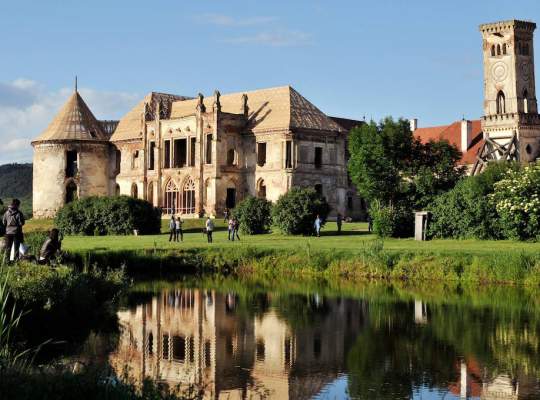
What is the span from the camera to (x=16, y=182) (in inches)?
4936

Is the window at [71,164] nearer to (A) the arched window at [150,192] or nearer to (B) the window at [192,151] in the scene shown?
(A) the arched window at [150,192]

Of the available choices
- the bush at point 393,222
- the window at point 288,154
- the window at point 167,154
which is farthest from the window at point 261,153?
the bush at point 393,222

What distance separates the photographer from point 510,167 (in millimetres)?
52531

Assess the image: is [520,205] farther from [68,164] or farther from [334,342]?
[68,164]

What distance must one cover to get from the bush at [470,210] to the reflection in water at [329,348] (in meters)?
19.1

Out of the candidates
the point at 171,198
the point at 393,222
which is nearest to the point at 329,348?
the point at 393,222

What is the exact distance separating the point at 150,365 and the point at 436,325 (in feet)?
32.6

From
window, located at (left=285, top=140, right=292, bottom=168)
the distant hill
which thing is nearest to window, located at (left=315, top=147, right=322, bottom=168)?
window, located at (left=285, top=140, right=292, bottom=168)

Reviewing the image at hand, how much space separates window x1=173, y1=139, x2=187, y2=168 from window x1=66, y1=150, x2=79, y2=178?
9.84 m

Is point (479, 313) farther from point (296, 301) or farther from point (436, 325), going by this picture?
point (296, 301)

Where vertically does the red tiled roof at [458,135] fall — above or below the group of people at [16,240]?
above

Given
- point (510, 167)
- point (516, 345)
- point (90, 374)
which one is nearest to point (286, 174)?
point (510, 167)

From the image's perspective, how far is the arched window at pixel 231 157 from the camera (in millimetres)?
73438

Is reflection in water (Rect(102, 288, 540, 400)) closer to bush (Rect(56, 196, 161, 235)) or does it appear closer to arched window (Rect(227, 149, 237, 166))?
bush (Rect(56, 196, 161, 235))
